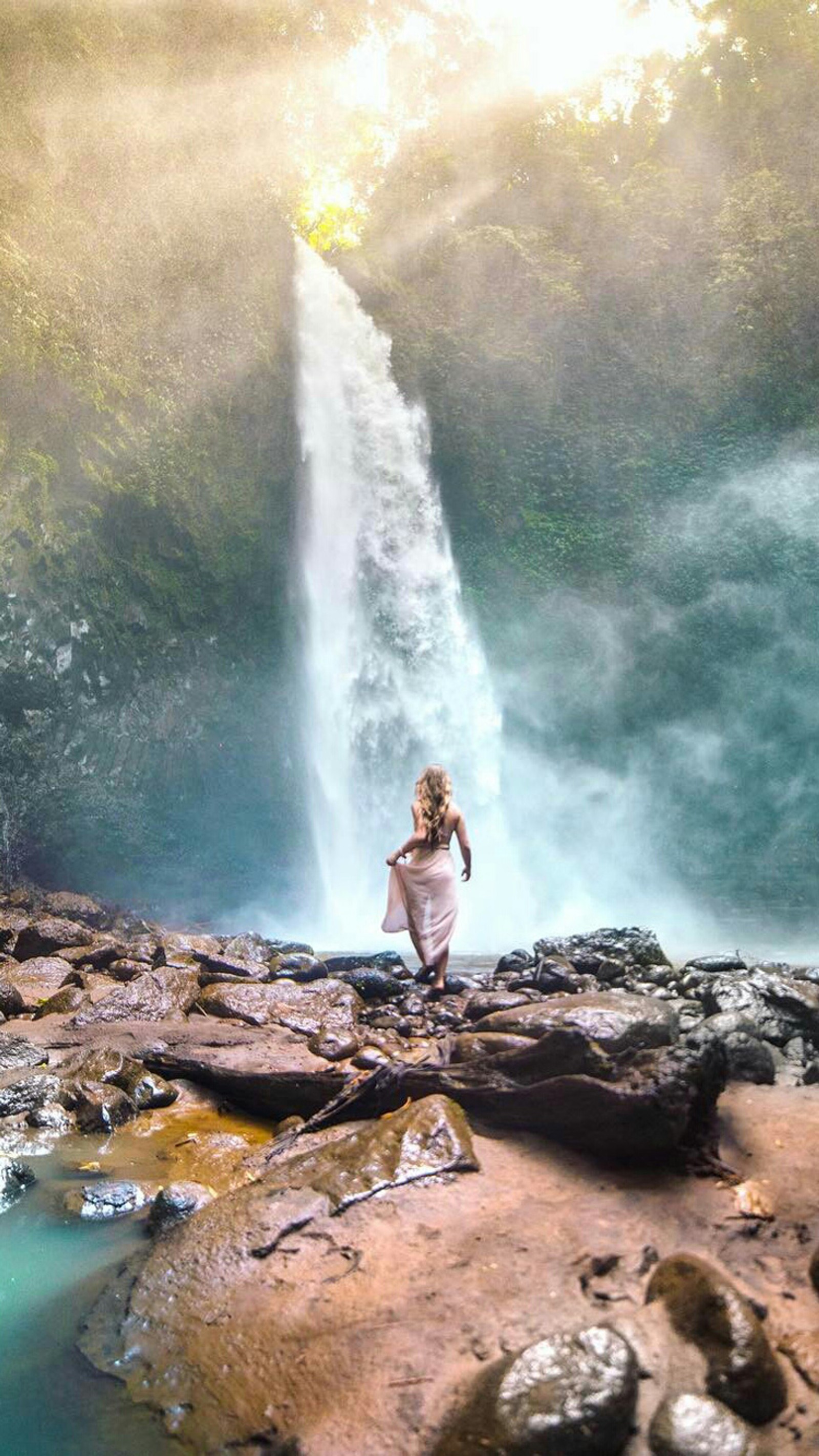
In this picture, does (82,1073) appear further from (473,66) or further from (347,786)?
(473,66)

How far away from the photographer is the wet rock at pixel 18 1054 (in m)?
4.95

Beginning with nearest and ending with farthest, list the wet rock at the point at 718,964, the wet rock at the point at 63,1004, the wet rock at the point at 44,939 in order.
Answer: the wet rock at the point at 63,1004 → the wet rock at the point at 718,964 → the wet rock at the point at 44,939

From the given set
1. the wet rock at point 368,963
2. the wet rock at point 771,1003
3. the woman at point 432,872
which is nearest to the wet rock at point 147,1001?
the wet rock at point 368,963

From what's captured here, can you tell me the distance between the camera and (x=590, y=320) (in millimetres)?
22016

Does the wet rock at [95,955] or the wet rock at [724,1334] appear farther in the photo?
the wet rock at [95,955]

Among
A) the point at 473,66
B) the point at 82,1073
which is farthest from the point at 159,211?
the point at 82,1073

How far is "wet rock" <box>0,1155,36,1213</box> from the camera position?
11.1ft

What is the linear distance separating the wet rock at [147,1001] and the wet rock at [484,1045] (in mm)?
2972

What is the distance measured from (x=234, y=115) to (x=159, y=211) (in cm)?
342

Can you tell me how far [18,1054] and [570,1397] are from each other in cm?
431

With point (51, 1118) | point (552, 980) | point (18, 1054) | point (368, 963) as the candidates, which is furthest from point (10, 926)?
point (552, 980)

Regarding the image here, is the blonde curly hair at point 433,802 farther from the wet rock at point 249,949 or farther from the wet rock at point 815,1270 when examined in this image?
the wet rock at point 815,1270

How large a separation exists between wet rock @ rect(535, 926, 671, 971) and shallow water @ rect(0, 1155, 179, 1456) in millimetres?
4424

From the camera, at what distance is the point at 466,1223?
8.73ft
